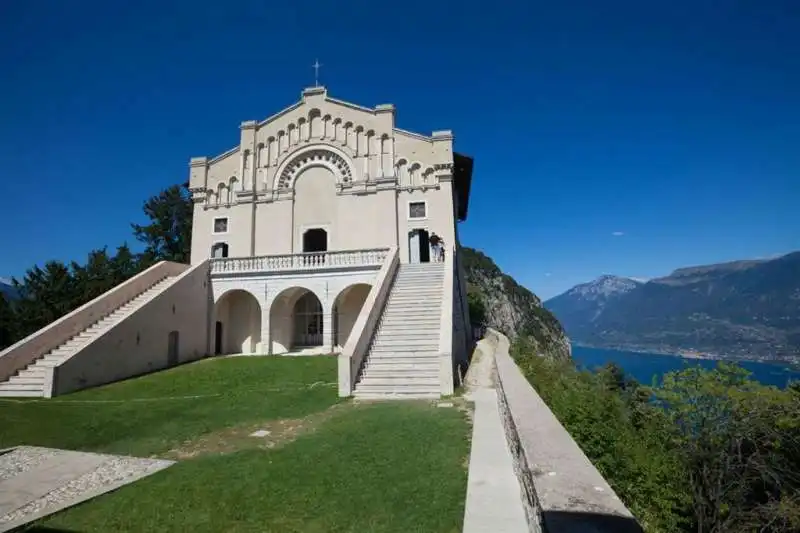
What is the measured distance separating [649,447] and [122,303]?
2257cm

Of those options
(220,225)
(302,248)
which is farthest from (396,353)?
(220,225)

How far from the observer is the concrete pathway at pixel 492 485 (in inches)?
144

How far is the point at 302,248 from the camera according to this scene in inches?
971

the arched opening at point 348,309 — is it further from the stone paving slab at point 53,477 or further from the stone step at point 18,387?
the stone paving slab at point 53,477

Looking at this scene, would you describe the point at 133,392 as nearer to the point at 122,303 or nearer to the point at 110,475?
the point at 122,303

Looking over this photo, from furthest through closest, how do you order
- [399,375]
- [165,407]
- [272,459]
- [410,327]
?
[410,327] < [399,375] < [165,407] < [272,459]

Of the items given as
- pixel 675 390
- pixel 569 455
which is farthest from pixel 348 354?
pixel 675 390

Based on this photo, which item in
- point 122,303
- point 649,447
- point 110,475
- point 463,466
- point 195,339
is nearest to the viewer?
point 463,466

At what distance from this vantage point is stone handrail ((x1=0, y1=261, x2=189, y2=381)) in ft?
50.7

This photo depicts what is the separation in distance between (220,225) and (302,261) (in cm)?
763

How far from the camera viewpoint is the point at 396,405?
1073cm

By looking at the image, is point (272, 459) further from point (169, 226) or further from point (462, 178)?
point (169, 226)

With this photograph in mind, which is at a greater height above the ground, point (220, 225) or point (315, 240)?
point (220, 225)

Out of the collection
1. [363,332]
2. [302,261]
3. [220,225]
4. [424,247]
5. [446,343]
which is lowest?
[446,343]
